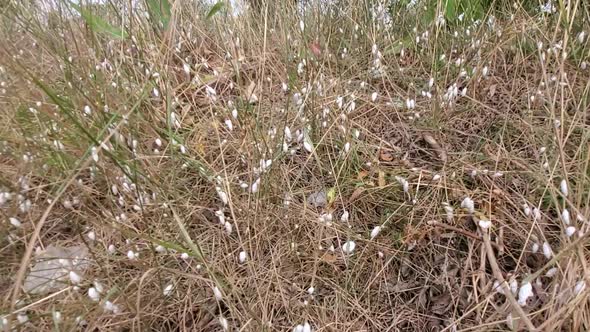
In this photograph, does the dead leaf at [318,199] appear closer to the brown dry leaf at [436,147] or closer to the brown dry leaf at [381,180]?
the brown dry leaf at [381,180]

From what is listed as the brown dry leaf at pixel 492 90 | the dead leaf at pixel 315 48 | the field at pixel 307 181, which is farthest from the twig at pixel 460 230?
the dead leaf at pixel 315 48

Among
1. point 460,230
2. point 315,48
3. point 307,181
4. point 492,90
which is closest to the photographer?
point 460,230

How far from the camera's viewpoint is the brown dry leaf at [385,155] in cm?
149

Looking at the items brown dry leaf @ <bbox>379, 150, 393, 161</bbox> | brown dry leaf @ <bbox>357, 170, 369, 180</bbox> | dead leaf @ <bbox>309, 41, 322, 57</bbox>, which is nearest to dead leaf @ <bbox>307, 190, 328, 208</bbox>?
brown dry leaf @ <bbox>357, 170, 369, 180</bbox>

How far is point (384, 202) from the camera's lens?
1.33 metres

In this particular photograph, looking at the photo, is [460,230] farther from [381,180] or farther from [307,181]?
[307,181]

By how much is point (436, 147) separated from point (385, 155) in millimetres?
165

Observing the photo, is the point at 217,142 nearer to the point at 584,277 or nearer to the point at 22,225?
the point at 22,225

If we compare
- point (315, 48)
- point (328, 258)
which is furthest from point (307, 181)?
point (315, 48)

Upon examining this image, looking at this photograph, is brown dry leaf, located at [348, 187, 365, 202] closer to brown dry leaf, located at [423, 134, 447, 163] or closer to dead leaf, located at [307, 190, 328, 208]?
dead leaf, located at [307, 190, 328, 208]

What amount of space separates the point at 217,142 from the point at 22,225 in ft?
2.08

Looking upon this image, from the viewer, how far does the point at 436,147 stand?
1.48m

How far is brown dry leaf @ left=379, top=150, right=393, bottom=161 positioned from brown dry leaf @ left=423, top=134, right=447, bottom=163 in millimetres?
134

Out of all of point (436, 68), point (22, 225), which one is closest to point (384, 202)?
point (436, 68)
